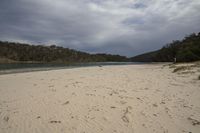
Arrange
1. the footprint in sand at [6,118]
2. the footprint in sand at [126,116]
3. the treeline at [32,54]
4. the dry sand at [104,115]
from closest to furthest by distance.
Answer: the dry sand at [104,115] < the footprint in sand at [126,116] < the footprint in sand at [6,118] < the treeline at [32,54]

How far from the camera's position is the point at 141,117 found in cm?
450

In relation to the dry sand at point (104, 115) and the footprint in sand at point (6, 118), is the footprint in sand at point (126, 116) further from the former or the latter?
the footprint in sand at point (6, 118)

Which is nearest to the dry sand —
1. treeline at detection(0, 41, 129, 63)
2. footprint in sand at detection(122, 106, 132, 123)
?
footprint in sand at detection(122, 106, 132, 123)

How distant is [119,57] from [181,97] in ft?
638

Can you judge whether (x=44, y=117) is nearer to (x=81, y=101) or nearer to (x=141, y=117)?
(x=81, y=101)

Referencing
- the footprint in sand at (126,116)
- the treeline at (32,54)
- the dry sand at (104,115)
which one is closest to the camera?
the dry sand at (104,115)

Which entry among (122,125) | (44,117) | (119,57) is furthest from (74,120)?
(119,57)

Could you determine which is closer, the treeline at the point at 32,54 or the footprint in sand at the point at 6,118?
the footprint in sand at the point at 6,118

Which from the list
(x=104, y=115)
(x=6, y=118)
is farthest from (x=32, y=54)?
(x=104, y=115)

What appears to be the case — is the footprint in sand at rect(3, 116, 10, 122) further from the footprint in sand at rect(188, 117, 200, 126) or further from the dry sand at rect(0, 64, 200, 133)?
the footprint in sand at rect(188, 117, 200, 126)

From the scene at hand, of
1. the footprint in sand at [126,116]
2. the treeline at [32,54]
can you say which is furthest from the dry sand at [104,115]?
the treeline at [32,54]

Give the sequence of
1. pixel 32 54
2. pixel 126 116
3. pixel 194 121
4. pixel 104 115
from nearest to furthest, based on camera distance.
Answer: pixel 194 121
pixel 126 116
pixel 104 115
pixel 32 54

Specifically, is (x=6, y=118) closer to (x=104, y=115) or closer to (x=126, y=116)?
(x=104, y=115)

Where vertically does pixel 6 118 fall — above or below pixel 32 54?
below
